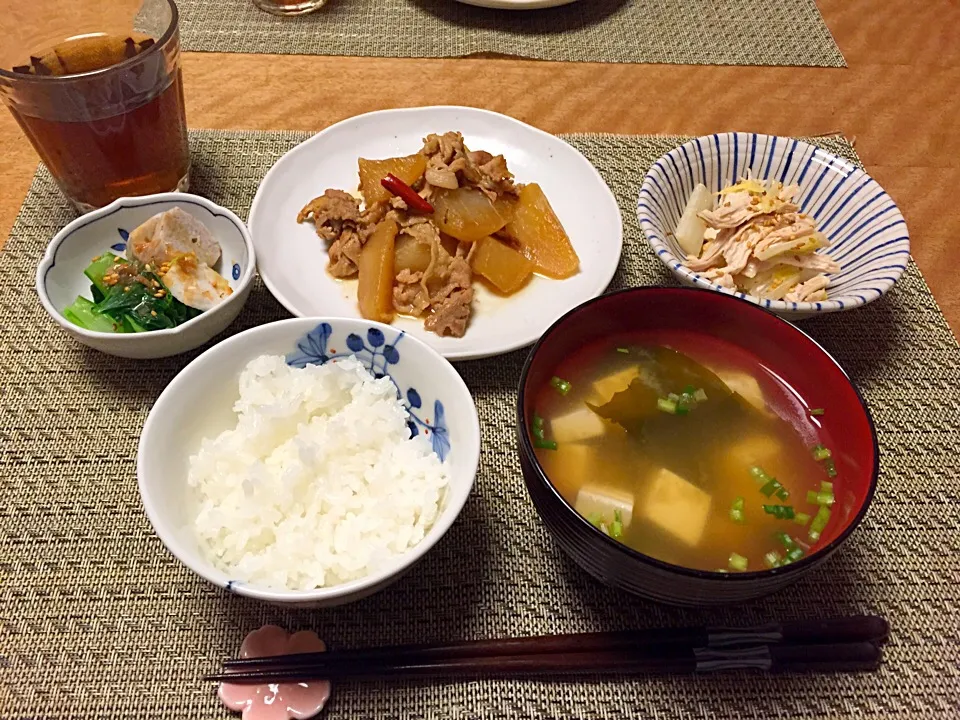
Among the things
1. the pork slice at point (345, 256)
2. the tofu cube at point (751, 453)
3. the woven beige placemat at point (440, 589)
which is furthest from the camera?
the pork slice at point (345, 256)

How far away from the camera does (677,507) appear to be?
1.28 meters

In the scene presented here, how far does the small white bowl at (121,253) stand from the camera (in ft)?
5.07

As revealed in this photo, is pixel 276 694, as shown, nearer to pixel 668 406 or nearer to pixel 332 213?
pixel 668 406

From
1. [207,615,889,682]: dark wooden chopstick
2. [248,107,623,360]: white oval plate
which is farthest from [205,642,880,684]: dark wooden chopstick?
[248,107,623,360]: white oval plate

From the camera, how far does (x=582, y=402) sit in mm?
1425

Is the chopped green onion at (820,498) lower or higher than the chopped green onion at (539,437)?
lower

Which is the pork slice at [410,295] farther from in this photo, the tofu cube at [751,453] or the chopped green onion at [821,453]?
the chopped green onion at [821,453]

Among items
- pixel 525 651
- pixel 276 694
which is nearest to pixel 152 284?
pixel 276 694

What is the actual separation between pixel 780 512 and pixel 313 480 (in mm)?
915

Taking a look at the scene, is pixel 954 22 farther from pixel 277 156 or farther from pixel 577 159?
pixel 277 156

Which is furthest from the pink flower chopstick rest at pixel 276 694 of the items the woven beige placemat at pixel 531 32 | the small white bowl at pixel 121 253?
the woven beige placemat at pixel 531 32

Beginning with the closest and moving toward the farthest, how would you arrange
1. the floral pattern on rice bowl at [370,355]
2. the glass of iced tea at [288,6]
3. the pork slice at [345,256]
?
the floral pattern on rice bowl at [370,355] → the pork slice at [345,256] → the glass of iced tea at [288,6]

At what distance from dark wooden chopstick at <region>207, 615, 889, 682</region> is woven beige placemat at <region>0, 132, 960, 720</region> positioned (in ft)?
0.20

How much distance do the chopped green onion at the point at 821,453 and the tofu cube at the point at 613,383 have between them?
384 mm
